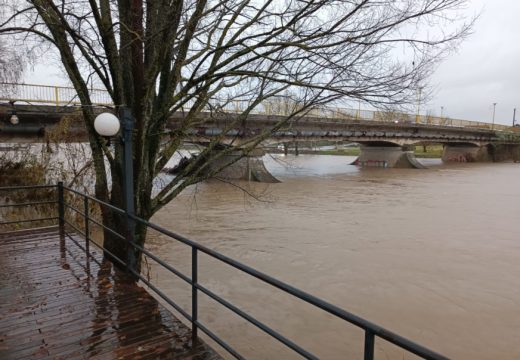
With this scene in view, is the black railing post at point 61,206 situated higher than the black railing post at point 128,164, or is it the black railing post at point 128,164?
the black railing post at point 128,164

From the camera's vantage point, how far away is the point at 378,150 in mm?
51438

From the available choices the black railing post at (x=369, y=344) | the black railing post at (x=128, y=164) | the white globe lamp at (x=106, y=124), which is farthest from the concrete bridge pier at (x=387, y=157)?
the black railing post at (x=369, y=344)

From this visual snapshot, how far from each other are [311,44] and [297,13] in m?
0.60

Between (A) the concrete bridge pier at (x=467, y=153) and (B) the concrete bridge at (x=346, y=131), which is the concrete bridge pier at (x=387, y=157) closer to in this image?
(B) the concrete bridge at (x=346, y=131)

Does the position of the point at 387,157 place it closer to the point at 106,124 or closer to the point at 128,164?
the point at 128,164

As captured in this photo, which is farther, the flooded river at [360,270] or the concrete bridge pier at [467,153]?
the concrete bridge pier at [467,153]

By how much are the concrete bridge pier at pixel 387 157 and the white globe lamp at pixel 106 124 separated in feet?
153

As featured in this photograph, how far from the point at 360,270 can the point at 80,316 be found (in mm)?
7258

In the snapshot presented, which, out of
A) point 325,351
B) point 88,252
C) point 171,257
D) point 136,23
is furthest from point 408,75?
point 171,257

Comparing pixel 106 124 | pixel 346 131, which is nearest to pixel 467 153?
pixel 346 131

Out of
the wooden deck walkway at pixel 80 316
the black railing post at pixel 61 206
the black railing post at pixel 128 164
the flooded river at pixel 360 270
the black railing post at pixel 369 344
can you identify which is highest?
the black railing post at pixel 128 164

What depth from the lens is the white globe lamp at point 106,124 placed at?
4746mm

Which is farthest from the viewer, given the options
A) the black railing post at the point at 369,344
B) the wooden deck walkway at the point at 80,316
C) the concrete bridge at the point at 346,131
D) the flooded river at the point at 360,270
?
the concrete bridge at the point at 346,131

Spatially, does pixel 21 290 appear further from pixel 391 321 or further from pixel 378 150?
pixel 378 150
